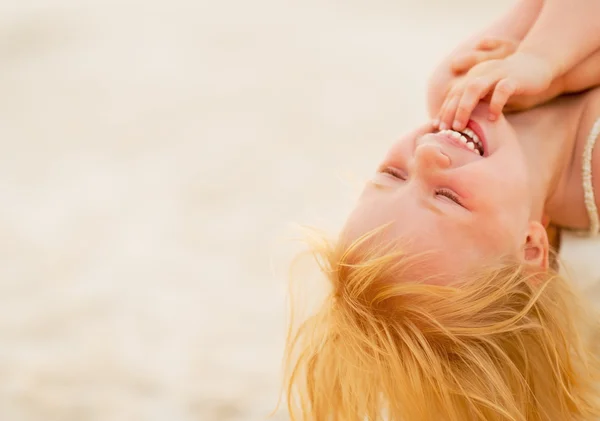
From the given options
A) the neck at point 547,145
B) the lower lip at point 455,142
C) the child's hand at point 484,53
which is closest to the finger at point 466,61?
the child's hand at point 484,53

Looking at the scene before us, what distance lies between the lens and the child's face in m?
1.03

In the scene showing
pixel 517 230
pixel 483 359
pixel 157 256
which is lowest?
pixel 483 359

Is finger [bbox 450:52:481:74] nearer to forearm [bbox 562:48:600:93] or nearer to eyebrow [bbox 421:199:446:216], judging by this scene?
forearm [bbox 562:48:600:93]

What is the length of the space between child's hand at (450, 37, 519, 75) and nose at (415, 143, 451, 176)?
284 millimetres

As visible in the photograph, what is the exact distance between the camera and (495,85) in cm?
116

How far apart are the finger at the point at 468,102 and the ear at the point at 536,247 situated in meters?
0.17

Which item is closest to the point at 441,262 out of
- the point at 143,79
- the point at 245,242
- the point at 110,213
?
the point at 245,242

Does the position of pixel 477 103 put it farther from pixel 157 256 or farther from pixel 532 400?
pixel 157 256

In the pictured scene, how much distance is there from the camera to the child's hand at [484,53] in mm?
1290

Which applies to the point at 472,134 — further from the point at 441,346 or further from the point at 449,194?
the point at 441,346

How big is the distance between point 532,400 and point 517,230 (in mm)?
227

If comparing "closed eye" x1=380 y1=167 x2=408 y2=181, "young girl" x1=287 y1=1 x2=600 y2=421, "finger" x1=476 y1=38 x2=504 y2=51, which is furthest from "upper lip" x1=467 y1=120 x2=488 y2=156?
"finger" x1=476 y1=38 x2=504 y2=51

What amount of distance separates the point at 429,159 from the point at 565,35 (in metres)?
0.36

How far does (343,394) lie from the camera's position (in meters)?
1.08
